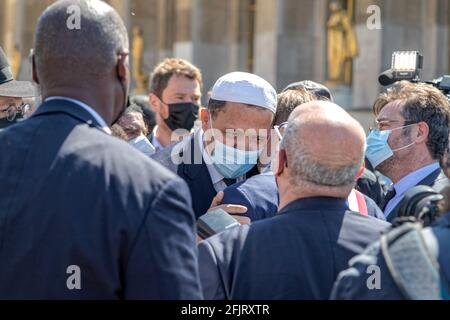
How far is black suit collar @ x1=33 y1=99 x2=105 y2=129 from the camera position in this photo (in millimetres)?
2463

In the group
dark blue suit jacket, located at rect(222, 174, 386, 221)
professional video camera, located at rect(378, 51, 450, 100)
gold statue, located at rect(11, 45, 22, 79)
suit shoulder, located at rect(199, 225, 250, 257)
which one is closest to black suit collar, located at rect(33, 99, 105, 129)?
suit shoulder, located at rect(199, 225, 250, 257)

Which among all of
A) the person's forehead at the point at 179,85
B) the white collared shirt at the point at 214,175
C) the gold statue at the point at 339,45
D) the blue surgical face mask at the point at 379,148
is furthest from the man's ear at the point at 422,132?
the gold statue at the point at 339,45

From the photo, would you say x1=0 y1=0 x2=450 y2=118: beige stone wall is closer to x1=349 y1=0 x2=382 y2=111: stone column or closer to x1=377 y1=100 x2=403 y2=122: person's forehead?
x1=349 y1=0 x2=382 y2=111: stone column

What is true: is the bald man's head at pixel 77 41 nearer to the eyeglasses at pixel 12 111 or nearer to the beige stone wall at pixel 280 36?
the eyeglasses at pixel 12 111

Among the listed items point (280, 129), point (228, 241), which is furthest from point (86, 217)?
point (280, 129)

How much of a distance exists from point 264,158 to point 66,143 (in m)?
2.19

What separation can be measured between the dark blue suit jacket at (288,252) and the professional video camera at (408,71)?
3.03 m

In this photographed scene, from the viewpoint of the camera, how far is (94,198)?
89.4 inches

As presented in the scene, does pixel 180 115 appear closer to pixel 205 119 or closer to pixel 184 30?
pixel 205 119

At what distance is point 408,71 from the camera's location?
5652 millimetres

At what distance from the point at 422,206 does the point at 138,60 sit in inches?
762

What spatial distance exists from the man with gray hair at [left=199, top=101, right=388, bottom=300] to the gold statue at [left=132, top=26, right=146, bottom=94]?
18316 mm

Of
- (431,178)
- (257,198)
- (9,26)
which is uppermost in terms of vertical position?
(9,26)

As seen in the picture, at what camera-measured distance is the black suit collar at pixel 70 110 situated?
246cm
